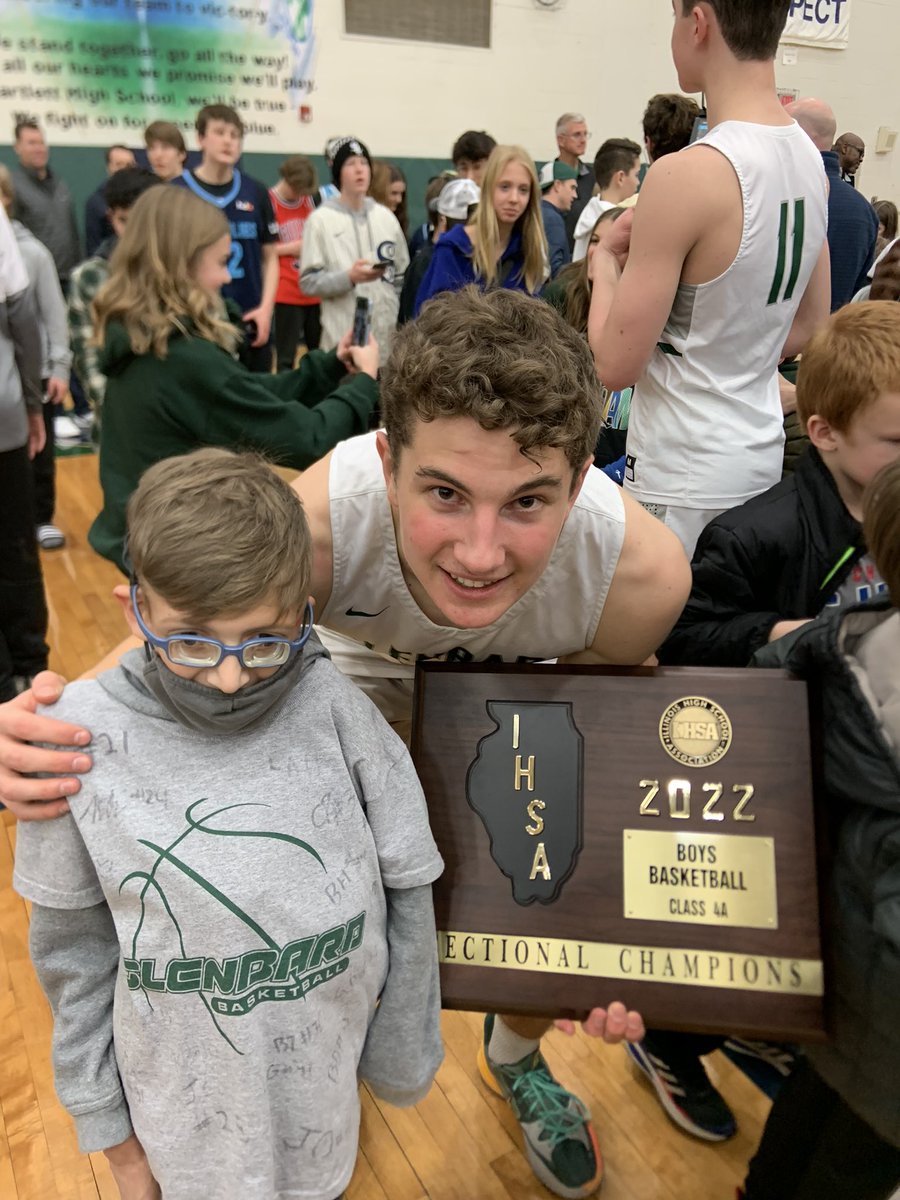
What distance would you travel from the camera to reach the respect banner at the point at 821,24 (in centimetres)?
862

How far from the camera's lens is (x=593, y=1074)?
1766mm

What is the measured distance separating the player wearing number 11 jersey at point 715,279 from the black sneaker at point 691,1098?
981mm

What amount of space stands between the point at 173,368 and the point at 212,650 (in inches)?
52.6

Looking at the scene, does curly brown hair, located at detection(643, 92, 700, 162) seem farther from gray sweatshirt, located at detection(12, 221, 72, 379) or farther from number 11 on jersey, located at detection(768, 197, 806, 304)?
gray sweatshirt, located at detection(12, 221, 72, 379)

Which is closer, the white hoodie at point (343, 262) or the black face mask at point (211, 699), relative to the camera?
the black face mask at point (211, 699)

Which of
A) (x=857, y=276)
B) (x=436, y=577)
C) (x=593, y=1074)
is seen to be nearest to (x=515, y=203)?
(x=857, y=276)

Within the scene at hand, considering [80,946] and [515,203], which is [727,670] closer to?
[80,946]

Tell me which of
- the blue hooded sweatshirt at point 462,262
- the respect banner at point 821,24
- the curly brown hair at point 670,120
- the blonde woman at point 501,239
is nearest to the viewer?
the curly brown hair at point 670,120

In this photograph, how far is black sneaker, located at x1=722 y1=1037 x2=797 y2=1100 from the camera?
1705 millimetres

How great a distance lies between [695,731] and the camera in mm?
1151

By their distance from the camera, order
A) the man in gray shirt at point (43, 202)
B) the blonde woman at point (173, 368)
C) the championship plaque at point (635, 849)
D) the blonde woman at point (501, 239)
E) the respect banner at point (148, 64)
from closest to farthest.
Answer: the championship plaque at point (635, 849), the blonde woman at point (173, 368), the blonde woman at point (501, 239), the man in gray shirt at point (43, 202), the respect banner at point (148, 64)

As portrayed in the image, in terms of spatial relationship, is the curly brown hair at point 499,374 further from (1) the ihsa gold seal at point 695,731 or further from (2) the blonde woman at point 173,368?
(2) the blonde woman at point 173,368

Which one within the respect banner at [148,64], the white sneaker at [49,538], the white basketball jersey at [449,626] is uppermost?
the respect banner at [148,64]

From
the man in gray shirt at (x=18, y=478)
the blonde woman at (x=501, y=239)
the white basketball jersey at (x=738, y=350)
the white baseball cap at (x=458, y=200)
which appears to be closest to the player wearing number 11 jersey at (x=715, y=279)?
the white basketball jersey at (x=738, y=350)
